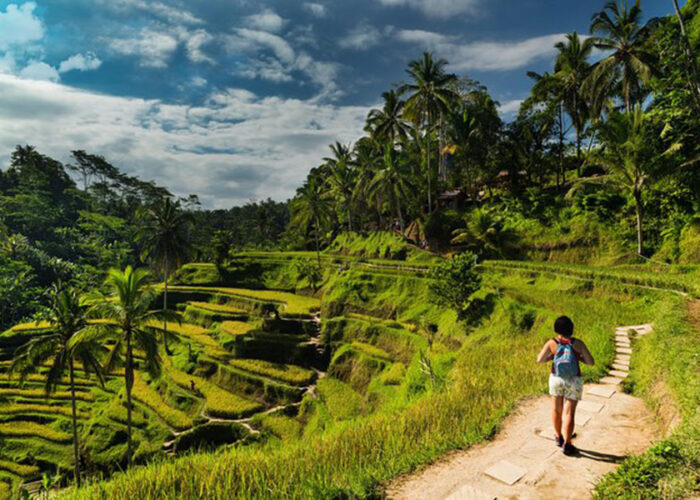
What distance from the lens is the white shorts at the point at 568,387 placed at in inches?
194

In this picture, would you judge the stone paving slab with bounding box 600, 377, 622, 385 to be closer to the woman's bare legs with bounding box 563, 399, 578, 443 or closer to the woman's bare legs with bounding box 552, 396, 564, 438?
the woman's bare legs with bounding box 552, 396, 564, 438

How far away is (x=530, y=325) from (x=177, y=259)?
32.4m

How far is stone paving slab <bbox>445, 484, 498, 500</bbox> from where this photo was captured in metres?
4.11

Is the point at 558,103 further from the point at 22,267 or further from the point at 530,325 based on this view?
the point at 22,267

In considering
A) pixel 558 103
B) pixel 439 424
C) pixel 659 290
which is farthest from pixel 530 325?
pixel 558 103

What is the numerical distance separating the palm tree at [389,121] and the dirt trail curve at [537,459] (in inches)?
1602

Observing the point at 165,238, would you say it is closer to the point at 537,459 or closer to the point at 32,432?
the point at 32,432

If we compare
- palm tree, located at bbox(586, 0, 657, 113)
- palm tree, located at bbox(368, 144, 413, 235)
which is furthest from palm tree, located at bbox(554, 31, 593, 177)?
palm tree, located at bbox(368, 144, 413, 235)

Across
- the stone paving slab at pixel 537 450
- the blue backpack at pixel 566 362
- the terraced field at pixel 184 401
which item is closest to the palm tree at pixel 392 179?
the terraced field at pixel 184 401

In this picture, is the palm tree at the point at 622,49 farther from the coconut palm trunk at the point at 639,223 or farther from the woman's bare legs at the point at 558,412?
the woman's bare legs at the point at 558,412

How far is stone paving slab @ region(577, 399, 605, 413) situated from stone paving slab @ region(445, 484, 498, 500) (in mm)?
→ 3669

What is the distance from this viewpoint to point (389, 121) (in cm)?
4366

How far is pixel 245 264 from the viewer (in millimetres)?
50281

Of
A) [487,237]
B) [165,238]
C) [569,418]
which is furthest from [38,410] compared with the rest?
[487,237]
